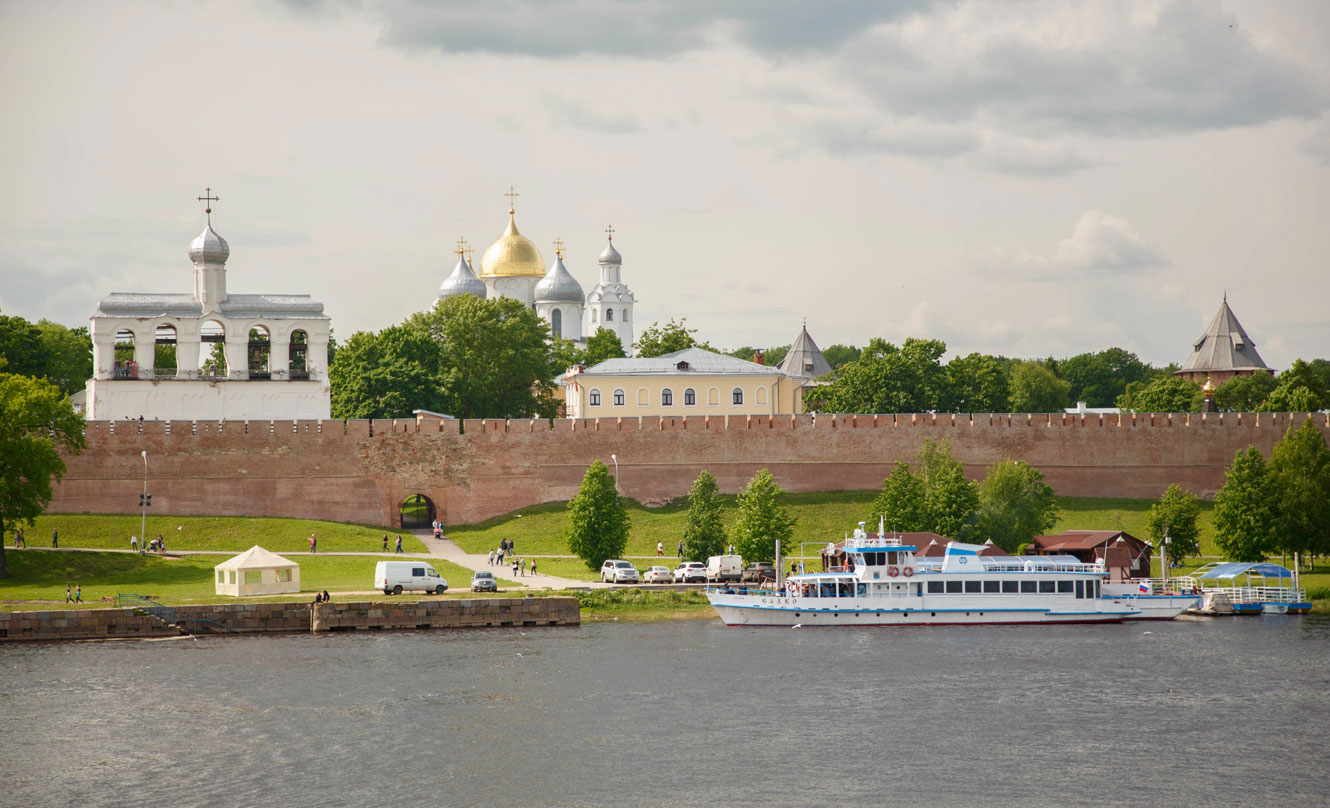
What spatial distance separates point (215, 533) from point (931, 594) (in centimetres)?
2442

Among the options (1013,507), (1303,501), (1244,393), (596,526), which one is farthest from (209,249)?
(1244,393)

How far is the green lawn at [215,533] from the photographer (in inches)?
2052

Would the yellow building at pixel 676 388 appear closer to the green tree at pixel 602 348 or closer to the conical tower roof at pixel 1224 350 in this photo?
the green tree at pixel 602 348

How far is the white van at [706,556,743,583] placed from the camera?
4647 centimetres

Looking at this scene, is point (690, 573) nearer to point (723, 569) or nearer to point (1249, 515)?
point (723, 569)

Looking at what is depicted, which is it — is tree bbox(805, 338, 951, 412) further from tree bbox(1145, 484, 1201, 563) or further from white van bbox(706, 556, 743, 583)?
white van bbox(706, 556, 743, 583)

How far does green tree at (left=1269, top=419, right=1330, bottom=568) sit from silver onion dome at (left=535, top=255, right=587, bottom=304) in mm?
58242

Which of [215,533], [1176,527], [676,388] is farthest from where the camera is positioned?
[676,388]

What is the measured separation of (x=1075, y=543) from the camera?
4888 cm

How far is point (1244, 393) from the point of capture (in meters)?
81.4

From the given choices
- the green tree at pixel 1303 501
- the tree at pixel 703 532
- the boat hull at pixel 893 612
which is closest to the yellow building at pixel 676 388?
the tree at pixel 703 532

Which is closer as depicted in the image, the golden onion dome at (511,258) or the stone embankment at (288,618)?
the stone embankment at (288,618)

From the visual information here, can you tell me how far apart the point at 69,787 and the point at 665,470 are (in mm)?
35232

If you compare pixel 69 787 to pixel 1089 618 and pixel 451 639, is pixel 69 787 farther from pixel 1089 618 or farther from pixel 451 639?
pixel 1089 618
